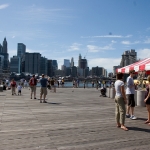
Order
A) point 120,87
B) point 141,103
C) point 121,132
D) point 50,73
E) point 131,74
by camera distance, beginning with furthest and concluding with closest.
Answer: point 50,73 → point 141,103 → point 131,74 → point 120,87 → point 121,132

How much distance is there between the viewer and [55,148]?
17.4ft

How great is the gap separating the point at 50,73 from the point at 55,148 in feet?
615

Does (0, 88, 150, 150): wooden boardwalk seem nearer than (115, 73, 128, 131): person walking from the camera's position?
Yes

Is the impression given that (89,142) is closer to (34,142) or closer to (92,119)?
(34,142)

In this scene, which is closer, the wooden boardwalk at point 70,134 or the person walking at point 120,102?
the wooden boardwalk at point 70,134

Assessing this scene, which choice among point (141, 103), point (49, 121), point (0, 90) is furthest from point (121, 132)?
point (0, 90)

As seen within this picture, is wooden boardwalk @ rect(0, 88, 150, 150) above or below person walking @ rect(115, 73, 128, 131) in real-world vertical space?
below

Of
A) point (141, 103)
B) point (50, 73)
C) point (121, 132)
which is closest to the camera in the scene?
point (121, 132)

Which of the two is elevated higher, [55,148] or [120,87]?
[120,87]

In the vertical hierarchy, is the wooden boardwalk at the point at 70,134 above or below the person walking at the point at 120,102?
below

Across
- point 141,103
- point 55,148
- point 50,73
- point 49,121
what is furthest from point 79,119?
point 50,73

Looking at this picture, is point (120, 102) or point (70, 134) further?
point (120, 102)

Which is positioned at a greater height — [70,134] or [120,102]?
[120,102]

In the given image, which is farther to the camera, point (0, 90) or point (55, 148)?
point (0, 90)
